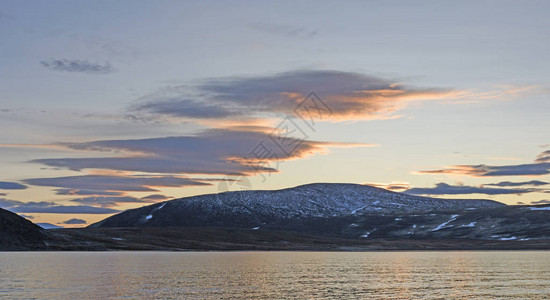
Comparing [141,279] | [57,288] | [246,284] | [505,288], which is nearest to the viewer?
[57,288]

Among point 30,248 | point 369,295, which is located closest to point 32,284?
point 369,295

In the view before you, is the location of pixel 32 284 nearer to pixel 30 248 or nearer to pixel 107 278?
pixel 107 278

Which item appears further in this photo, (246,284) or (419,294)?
(246,284)

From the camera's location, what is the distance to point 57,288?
67750 mm

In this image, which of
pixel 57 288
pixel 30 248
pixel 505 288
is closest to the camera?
pixel 57 288

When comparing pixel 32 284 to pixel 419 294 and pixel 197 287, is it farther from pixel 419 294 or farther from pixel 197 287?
pixel 419 294

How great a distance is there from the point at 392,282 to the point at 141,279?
32589 millimetres

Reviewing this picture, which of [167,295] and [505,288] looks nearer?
[167,295]

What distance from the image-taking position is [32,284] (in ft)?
238

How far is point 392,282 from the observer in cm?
8156

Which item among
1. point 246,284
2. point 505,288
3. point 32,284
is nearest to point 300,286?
point 246,284

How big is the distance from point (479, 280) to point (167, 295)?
45176 mm

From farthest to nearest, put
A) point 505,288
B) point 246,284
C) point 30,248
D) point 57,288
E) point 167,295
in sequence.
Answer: point 30,248 < point 246,284 < point 505,288 < point 57,288 < point 167,295

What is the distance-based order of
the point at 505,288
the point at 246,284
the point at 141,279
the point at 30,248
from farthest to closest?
the point at 30,248 → the point at 141,279 → the point at 246,284 → the point at 505,288
